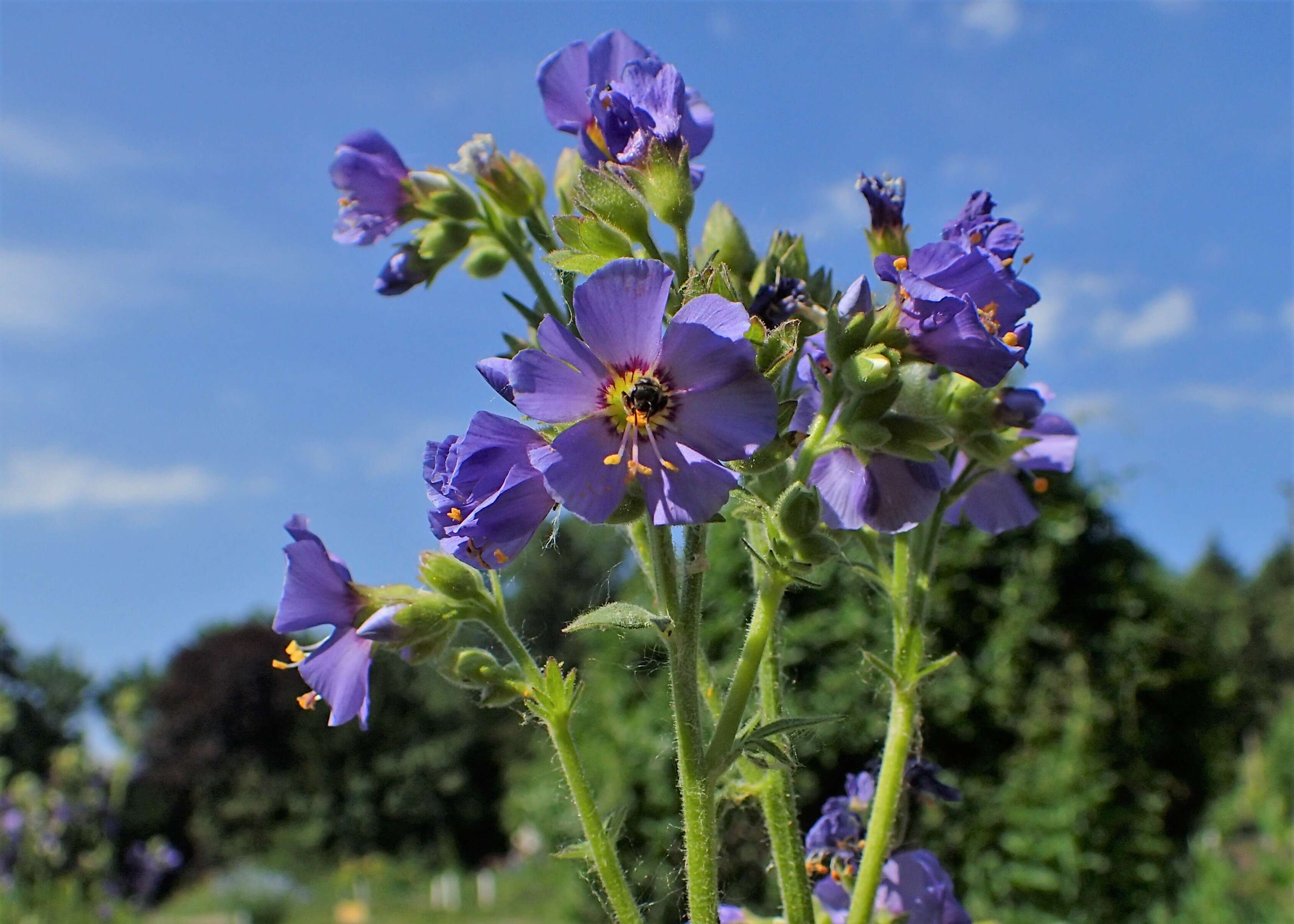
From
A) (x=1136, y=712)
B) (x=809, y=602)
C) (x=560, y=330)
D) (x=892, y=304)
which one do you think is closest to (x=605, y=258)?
(x=560, y=330)

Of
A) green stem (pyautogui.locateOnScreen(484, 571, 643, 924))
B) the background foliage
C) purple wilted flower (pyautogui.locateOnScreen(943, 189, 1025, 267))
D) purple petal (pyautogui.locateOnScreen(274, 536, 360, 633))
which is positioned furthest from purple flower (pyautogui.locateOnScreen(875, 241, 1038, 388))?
the background foliage

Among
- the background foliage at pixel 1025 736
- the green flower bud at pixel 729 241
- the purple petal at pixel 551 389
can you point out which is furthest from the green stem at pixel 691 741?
the background foliage at pixel 1025 736

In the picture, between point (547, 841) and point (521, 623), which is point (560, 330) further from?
point (547, 841)

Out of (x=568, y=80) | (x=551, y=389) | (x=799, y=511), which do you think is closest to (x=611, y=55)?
(x=568, y=80)

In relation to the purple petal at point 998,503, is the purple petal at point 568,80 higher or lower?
higher

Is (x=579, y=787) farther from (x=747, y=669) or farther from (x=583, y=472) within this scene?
(x=583, y=472)

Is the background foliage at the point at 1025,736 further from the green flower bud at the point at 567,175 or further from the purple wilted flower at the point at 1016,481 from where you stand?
the green flower bud at the point at 567,175

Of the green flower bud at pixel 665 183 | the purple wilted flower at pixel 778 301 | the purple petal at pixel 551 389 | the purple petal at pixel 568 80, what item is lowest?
the purple petal at pixel 551 389
